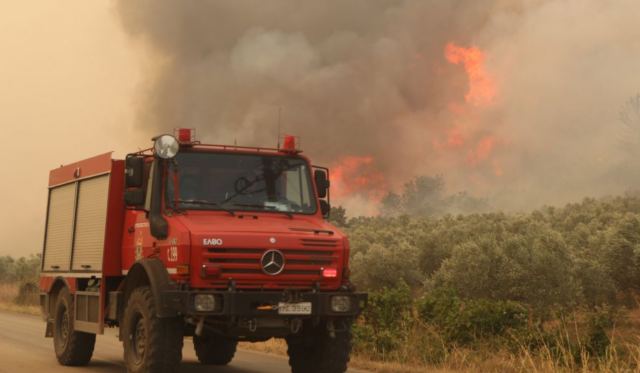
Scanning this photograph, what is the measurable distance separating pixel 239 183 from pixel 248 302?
177 centimetres

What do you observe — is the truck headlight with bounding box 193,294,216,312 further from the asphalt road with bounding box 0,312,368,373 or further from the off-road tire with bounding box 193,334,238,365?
the off-road tire with bounding box 193,334,238,365

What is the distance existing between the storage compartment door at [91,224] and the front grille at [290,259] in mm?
2743

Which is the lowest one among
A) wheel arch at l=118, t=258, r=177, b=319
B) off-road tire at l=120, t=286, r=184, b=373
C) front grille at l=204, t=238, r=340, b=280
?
off-road tire at l=120, t=286, r=184, b=373

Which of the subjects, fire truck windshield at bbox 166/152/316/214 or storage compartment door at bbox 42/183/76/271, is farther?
storage compartment door at bbox 42/183/76/271

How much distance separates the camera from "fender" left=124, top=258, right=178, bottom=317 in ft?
28.7

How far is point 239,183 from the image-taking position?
32.6ft

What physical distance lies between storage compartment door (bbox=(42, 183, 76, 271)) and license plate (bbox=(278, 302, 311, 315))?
4.74 m

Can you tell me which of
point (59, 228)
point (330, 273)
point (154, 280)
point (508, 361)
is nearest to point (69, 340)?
point (59, 228)

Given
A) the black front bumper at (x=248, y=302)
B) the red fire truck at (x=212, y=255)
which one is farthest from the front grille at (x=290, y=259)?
the black front bumper at (x=248, y=302)

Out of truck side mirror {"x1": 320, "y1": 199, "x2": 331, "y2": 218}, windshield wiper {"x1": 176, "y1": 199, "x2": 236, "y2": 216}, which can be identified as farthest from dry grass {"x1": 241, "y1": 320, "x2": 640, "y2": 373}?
windshield wiper {"x1": 176, "y1": 199, "x2": 236, "y2": 216}

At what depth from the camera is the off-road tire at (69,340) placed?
1208 centimetres

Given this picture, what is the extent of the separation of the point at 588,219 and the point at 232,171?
3861 cm

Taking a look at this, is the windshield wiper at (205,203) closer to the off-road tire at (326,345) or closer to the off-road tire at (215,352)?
the off-road tire at (326,345)

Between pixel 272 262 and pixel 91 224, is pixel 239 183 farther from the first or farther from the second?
pixel 91 224
